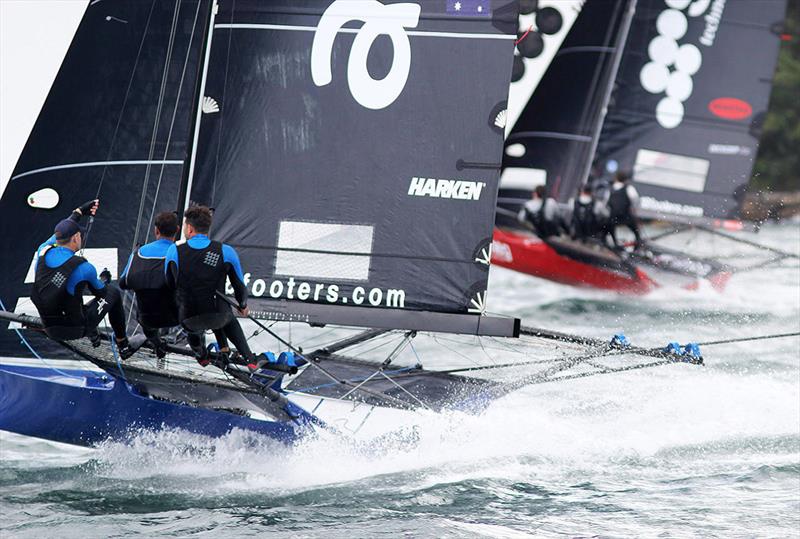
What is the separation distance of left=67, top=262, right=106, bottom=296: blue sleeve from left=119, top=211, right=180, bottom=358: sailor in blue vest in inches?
5.5

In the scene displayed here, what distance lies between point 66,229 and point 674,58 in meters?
9.01

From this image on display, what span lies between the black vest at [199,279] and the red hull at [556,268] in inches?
291

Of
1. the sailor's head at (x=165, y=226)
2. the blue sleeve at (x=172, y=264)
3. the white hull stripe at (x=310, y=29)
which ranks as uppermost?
the white hull stripe at (x=310, y=29)

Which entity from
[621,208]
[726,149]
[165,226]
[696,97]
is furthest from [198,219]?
[726,149]

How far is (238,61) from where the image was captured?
6.98m

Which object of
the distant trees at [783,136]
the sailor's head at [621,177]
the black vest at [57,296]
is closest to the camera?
the black vest at [57,296]

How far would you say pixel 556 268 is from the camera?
13.5 m

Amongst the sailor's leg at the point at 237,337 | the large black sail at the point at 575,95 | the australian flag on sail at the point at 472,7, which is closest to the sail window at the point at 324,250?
the sailor's leg at the point at 237,337

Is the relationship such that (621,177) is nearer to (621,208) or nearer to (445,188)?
(621,208)

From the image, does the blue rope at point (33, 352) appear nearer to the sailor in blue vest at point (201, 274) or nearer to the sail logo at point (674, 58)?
the sailor in blue vest at point (201, 274)

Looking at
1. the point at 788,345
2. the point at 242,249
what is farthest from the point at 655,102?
the point at 242,249

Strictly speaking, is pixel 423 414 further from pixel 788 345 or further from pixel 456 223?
pixel 788 345

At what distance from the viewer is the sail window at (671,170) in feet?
46.5

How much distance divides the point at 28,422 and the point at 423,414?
1.94m
